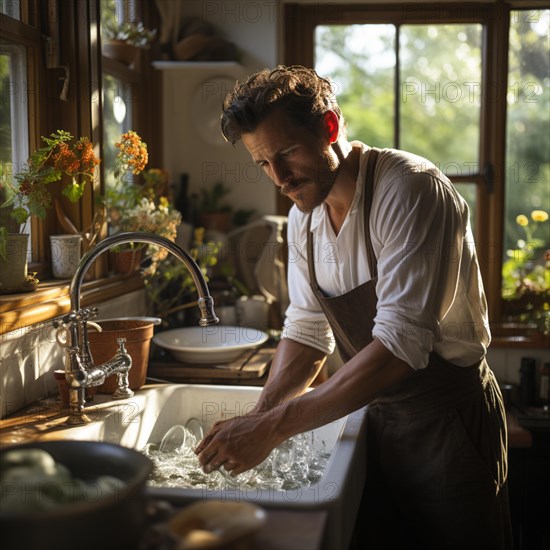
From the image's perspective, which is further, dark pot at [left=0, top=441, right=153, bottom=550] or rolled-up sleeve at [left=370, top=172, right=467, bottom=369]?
rolled-up sleeve at [left=370, top=172, right=467, bottom=369]

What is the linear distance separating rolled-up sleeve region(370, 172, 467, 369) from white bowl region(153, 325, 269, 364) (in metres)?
0.76

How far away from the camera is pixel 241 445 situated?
1.53 m

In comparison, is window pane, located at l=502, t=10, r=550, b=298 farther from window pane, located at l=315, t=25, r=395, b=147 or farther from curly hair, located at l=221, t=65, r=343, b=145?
curly hair, located at l=221, t=65, r=343, b=145

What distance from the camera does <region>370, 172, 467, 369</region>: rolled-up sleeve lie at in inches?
60.7

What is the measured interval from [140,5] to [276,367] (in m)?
1.58

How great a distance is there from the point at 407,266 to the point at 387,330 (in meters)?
0.14

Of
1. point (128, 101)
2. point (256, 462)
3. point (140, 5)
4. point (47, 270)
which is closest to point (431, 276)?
point (256, 462)

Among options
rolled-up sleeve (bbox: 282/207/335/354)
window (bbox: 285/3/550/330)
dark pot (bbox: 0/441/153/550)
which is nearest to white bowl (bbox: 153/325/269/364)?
rolled-up sleeve (bbox: 282/207/335/354)

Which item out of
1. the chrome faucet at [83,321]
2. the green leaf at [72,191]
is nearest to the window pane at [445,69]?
the green leaf at [72,191]

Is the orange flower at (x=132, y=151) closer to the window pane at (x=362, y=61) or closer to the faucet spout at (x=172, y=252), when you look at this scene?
the faucet spout at (x=172, y=252)

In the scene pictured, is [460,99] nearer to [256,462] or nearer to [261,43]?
[261,43]

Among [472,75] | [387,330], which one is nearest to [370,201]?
[387,330]

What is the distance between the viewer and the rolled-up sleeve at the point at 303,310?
6.45ft

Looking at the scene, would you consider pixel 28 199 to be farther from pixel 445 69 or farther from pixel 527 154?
pixel 527 154
